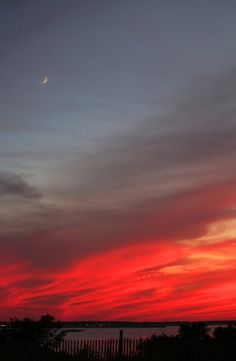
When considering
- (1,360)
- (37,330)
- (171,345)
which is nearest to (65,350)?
(1,360)

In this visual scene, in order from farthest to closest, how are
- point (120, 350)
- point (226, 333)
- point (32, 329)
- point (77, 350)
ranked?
point (226, 333) < point (32, 329) < point (120, 350) < point (77, 350)

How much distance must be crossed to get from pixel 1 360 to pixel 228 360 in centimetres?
997

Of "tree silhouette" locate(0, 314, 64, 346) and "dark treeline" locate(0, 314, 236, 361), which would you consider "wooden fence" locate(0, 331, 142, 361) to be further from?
"tree silhouette" locate(0, 314, 64, 346)

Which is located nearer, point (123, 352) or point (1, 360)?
point (1, 360)

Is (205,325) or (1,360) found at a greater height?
(205,325)

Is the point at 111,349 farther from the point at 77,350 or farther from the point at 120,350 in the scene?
the point at 77,350

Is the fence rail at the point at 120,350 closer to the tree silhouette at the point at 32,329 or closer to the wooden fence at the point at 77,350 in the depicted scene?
the wooden fence at the point at 77,350

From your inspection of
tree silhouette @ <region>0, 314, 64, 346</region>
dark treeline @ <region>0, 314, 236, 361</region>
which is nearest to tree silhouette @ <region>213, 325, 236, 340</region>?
dark treeline @ <region>0, 314, 236, 361</region>

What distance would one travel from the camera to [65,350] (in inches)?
868

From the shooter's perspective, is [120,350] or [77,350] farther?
[120,350]

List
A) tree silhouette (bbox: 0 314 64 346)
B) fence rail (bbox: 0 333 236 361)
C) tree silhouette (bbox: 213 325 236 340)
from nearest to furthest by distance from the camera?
1. fence rail (bbox: 0 333 236 361)
2. tree silhouette (bbox: 0 314 64 346)
3. tree silhouette (bbox: 213 325 236 340)

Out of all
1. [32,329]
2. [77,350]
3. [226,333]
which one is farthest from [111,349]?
[226,333]

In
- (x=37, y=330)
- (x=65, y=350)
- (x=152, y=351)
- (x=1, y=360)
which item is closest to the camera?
(x=1, y=360)

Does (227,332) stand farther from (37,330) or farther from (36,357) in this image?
(36,357)
